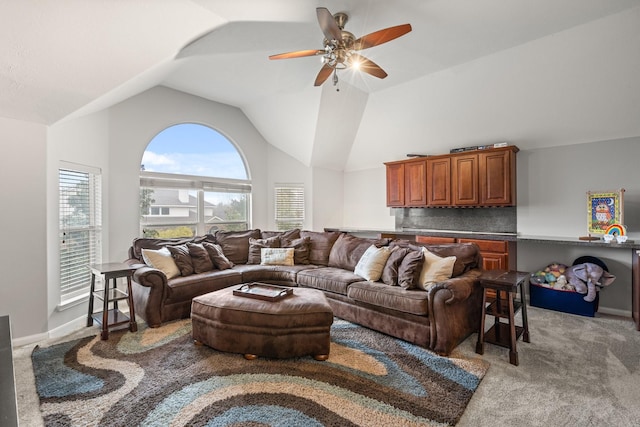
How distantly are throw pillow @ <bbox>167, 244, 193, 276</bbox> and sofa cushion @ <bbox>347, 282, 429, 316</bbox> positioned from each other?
6.84ft

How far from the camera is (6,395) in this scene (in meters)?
1.07

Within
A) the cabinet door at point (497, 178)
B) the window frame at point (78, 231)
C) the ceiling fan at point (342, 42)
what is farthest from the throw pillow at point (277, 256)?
the cabinet door at point (497, 178)

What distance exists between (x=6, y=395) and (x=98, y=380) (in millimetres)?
1451

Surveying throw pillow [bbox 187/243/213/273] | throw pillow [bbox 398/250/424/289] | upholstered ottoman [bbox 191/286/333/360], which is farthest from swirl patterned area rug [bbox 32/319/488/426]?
throw pillow [bbox 187/243/213/273]

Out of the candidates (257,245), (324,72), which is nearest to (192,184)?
(257,245)

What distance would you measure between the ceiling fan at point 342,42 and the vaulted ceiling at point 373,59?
37cm

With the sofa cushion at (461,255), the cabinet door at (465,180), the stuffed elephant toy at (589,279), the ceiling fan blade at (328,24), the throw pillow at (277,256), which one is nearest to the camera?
the ceiling fan blade at (328,24)

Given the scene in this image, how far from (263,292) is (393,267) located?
4.69ft

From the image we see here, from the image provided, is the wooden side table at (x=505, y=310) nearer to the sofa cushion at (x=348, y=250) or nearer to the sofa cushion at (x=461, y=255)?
the sofa cushion at (x=461, y=255)

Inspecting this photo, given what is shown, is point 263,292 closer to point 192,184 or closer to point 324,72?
point 324,72

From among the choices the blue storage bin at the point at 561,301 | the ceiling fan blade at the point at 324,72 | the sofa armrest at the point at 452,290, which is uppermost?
the ceiling fan blade at the point at 324,72

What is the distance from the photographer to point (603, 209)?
3750 millimetres

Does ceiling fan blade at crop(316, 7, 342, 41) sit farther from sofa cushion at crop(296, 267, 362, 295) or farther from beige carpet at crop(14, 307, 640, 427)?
beige carpet at crop(14, 307, 640, 427)

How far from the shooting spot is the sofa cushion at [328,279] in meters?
3.48
